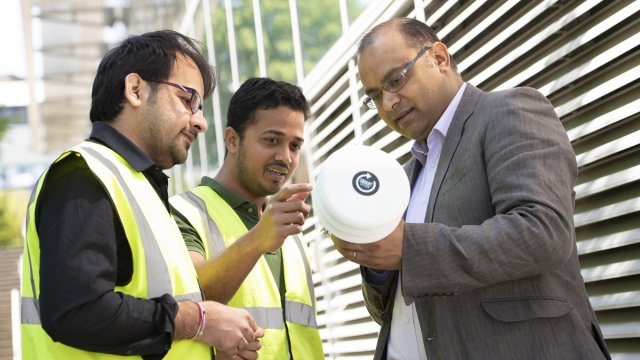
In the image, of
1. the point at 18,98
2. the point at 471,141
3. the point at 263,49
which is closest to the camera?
the point at 471,141

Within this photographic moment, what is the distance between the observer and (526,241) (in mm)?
2062

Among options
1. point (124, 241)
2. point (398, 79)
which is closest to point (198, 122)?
point (124, 241)

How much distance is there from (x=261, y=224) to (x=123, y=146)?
0.49 meters

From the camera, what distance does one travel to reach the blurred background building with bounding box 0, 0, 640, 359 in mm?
2699

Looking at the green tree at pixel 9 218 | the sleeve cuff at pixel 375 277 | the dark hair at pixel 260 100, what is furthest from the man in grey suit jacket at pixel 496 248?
the green tree at pixel 9 218

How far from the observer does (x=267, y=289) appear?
306 centimetres

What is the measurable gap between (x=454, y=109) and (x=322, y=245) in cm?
381

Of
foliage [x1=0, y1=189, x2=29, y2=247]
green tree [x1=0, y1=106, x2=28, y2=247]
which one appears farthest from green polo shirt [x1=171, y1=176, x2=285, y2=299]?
green tree [x1=0, y1=106, x2=28, y2=247]

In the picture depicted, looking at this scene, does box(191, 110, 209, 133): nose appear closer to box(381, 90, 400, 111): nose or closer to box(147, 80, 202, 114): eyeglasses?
box(147, 80, 202, 114): eyeglasses

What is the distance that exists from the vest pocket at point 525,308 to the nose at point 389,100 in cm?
78

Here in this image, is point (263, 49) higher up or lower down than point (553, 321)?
higher up

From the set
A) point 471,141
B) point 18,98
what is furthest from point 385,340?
point 18,98

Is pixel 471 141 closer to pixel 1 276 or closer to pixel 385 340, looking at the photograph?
pixel 385 340

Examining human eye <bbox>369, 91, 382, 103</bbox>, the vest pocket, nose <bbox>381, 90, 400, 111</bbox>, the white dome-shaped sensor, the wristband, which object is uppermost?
human eye <bbox>369, 91, 382, 103</bbox>
